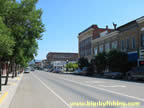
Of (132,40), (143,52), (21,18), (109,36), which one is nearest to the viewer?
(21,18)

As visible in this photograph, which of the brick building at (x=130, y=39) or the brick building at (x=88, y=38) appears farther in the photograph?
the brick building at (x=88, y=38)

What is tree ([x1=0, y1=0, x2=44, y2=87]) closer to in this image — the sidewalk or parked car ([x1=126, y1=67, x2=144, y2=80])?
the sidewalk

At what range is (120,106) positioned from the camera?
348 inches

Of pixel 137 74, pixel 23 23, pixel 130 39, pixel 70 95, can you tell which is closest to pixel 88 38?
pixel 130 39

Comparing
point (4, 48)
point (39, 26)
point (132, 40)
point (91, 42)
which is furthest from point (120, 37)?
point (4, 48)

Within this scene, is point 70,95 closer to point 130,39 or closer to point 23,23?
point 23,23

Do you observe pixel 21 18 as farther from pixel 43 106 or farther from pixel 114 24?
pixel 114 24

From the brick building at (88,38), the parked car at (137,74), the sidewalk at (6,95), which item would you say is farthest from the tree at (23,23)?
the brick building at (88,38)

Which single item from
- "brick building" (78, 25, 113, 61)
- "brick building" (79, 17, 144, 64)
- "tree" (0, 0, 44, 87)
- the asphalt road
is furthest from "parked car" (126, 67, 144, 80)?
"brick building" (78, 25, 113, 61)

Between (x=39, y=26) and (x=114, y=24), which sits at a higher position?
(x=114, y=24)

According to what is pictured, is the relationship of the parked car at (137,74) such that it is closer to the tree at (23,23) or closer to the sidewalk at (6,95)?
the tree at (23,23)

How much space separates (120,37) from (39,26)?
95.7 ft

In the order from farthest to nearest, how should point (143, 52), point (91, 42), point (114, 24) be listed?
1. point (91, 42)
2. point (114, 24)
3. point (143, 52)

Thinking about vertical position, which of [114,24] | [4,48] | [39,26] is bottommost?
[4,48]
